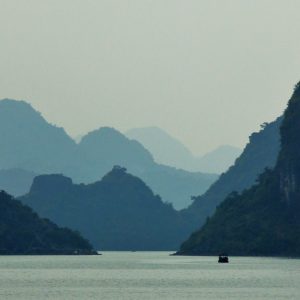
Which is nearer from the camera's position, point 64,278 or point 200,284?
point 200,284

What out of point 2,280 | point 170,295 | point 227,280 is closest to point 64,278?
point 2,280

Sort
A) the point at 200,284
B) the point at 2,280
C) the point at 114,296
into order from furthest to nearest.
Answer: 1. the point at 2,280
2. the point at 200,284
3. the point at 114,296

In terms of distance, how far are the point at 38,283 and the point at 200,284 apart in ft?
77.6

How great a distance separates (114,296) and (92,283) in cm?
3396

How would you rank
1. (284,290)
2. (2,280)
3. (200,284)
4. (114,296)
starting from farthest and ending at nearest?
1. (2,280)
2. (200,284)
3. (284,290)
4. (114,296)

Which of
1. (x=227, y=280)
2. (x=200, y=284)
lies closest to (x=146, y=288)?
(x=200, y=284)

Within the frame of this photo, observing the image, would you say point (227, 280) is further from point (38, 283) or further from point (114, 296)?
point (114, 296)

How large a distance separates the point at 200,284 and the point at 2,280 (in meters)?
31.9

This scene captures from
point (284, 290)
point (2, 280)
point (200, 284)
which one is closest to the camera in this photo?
point (284, 290)

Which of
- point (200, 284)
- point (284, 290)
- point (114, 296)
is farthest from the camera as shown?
point (200, 284)

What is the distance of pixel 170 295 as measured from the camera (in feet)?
486

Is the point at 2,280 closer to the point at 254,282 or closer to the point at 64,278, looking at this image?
the point at 64,278

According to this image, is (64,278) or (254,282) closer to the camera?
(254,282)

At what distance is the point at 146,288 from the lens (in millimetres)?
164250
